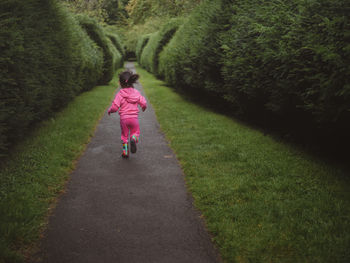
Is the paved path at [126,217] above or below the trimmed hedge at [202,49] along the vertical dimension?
below

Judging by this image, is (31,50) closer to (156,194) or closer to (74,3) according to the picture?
(156,194)

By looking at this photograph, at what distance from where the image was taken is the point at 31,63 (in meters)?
6.40

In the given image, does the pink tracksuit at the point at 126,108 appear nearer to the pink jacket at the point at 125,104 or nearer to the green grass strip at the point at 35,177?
the pink jacket at the point at 125,104

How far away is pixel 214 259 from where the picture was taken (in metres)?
2.94

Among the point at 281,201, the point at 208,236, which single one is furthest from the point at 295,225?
the point at 208,236

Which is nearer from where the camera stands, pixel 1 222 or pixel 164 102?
pixel 1 222

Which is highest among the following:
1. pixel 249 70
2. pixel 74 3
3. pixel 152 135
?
pixel 74 3

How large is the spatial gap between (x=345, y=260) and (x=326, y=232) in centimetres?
47

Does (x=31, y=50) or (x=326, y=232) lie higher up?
(x=31, y=50)

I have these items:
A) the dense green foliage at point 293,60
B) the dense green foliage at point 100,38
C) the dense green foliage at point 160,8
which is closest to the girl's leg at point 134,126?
the dense green foliage at point 293,60

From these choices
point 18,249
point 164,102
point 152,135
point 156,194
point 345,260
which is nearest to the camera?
point 345,260

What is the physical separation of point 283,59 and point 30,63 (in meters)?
5.07

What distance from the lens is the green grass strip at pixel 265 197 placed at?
9.84ft

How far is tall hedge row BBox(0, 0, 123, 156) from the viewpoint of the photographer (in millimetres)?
5180
